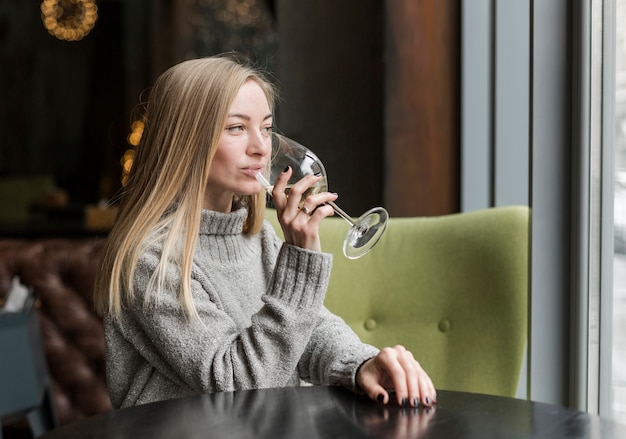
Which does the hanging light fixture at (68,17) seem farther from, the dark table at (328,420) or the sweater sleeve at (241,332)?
the dark table at (328,420)

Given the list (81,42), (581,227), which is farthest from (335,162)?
(81,42)

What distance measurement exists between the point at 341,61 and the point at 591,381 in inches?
62.6

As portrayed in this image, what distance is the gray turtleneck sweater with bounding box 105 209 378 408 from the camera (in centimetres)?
122

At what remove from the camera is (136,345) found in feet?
4.27

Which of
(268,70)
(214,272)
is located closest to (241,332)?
(214,272)

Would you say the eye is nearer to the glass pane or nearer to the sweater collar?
the sweater collar

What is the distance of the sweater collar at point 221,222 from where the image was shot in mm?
1391

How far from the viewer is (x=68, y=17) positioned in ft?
23.6

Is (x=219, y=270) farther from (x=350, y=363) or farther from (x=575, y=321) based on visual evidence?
(x=575, y=321)

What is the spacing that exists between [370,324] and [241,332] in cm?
63

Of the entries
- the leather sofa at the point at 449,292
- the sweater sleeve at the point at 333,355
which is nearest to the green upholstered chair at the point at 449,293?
the leather sofa at the point at 449,292

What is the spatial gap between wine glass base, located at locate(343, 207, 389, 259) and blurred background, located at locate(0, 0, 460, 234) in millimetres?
1499

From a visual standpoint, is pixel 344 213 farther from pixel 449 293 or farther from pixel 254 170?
pixel 449 293

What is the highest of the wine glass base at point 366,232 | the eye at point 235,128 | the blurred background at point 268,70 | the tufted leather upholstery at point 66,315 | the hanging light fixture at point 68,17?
the hanging light fixture at point 68,17
